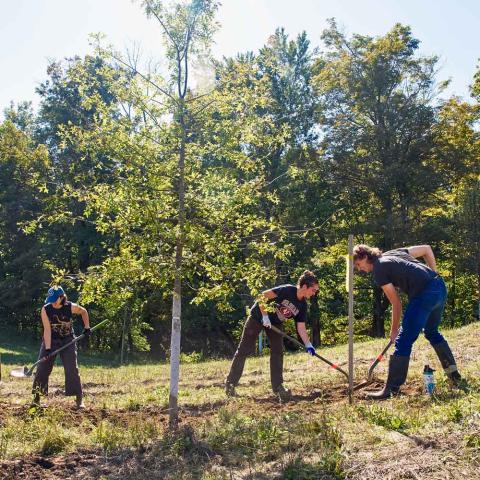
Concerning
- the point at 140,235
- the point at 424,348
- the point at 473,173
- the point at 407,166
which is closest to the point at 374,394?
the point at 140,235

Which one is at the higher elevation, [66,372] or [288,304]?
[288,304]

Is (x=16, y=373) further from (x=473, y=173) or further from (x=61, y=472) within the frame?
(x=473, y=173)

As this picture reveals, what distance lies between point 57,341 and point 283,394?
319 cm

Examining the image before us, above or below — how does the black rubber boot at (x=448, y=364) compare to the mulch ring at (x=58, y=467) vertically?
above

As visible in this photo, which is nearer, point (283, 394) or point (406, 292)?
point (406, 292)

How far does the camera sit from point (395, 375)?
19.9 ft

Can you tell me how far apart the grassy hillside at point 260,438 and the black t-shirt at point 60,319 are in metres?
1.06

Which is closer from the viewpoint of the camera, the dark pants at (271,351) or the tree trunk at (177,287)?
the tree trunk at (177,287)

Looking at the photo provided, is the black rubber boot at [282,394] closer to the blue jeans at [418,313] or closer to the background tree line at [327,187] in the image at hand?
the blue jeans at [418,313]

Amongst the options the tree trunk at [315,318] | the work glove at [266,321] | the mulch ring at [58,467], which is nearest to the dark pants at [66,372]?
the mulch ring at [58,467]

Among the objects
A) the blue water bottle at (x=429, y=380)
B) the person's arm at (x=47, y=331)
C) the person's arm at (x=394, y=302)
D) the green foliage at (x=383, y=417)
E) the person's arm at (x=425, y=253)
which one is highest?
the person's arm at (x=425, y=253)

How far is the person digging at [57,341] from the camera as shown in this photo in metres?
7.42

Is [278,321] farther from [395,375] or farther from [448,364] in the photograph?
[448,364]

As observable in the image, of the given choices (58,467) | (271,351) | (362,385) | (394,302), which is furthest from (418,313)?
(58,467)
